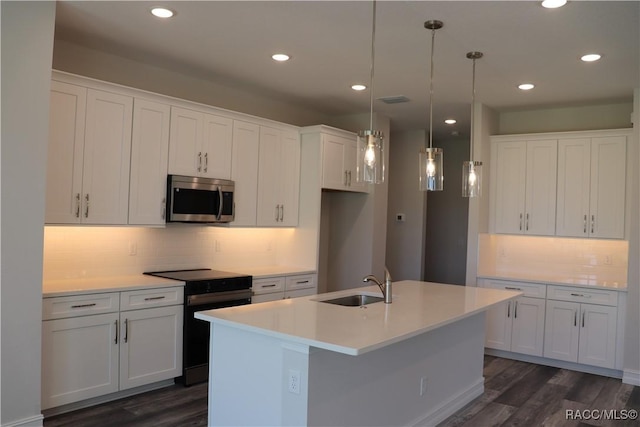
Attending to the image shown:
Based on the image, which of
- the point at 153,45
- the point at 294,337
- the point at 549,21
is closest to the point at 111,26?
→ the point at 153,45

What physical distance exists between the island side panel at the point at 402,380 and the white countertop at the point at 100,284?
6.20 feet

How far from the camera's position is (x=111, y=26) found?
3.52 meters

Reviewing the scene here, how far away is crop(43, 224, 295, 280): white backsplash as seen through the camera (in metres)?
3.94

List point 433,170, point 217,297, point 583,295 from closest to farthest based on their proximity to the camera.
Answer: point 433,170 → point 217,297 → point 583,295

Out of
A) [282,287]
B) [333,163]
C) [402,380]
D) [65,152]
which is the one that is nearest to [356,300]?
[402,380]

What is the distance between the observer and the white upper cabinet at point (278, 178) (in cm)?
512

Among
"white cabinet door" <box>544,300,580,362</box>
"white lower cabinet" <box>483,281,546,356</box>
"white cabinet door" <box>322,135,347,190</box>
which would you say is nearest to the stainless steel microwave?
"white cabinet door" <box>322,135,347,190</box>

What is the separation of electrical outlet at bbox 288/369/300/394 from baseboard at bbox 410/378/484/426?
1.23m

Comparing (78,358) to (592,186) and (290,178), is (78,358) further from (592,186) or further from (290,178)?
(592,186)

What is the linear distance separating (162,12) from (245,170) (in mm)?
1909

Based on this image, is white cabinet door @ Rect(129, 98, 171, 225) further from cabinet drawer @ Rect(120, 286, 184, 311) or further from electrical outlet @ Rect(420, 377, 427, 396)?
electrical outlet @ Rect(420, 377, 427, 396)

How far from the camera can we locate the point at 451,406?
12.4 ft

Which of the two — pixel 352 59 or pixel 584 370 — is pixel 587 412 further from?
pixel 352 59

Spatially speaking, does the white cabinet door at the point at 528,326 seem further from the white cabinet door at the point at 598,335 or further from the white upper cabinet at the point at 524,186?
the white upper cabinet at the point at 524,186
